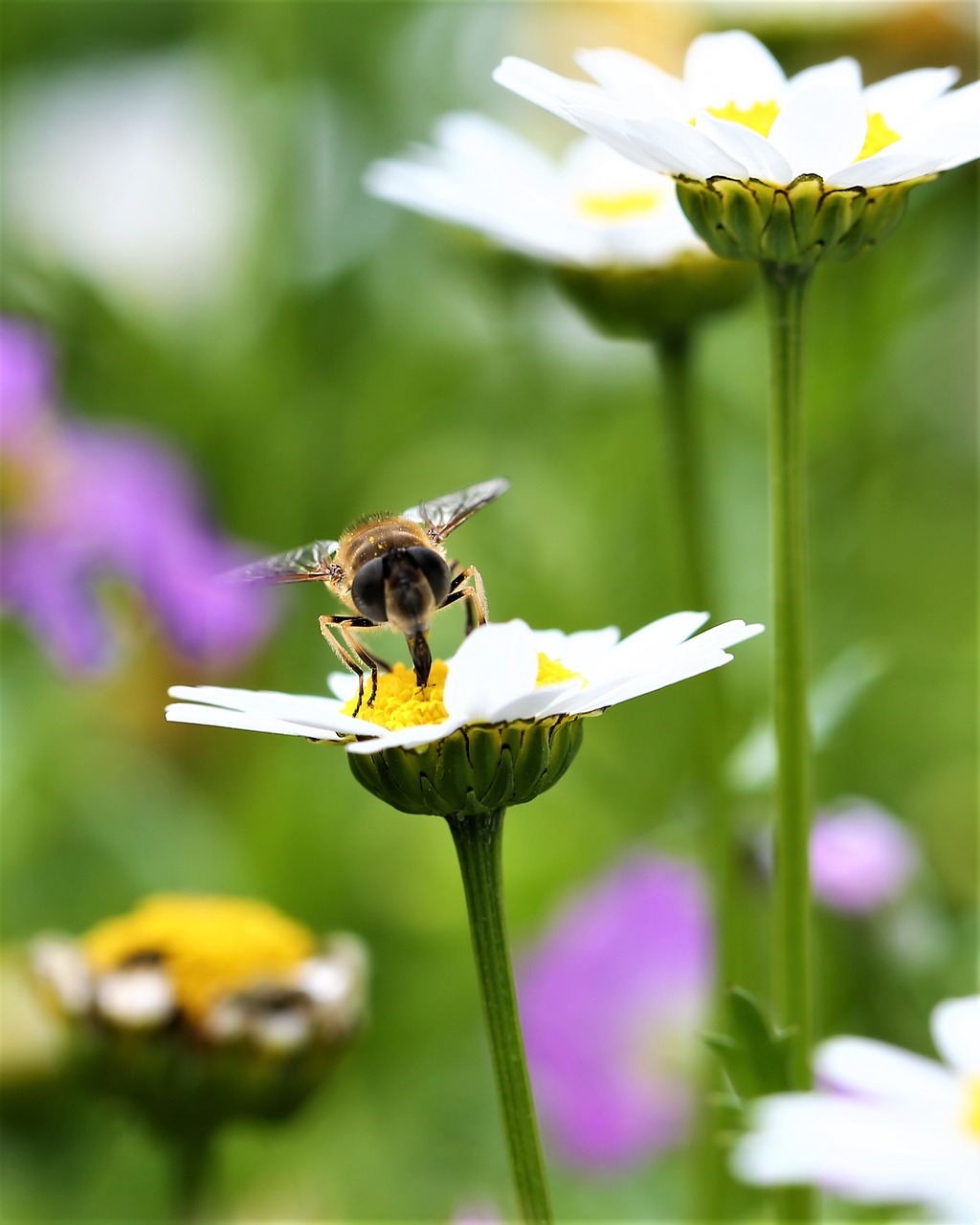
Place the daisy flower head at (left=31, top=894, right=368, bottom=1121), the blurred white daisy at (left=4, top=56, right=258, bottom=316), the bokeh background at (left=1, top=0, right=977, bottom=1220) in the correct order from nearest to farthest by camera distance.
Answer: the daisy flower head at (left=31, top=894, right=368, bottom=1121)
the bokeh background at (left=1, top=0, right=977, bottom=1220)
the blurred white daisy at (left=4, top=56, right=258, bottom=316)

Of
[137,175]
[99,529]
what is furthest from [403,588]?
[137,175]

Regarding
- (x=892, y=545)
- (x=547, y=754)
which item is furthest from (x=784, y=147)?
(x=892, y=545)

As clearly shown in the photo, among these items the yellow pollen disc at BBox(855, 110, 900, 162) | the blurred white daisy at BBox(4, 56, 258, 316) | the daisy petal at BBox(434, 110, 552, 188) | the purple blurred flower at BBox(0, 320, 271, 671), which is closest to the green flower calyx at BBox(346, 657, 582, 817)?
the yellow pollen disc at BBox(855, 110, 900, 162)

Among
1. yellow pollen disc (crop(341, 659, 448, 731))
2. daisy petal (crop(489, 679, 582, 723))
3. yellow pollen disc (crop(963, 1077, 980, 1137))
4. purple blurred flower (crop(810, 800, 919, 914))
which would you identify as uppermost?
purple blurred flower (crop(810, 800, 919, 914))

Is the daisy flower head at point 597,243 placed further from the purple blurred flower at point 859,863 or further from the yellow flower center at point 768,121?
the purple blurred flower at point 859,863

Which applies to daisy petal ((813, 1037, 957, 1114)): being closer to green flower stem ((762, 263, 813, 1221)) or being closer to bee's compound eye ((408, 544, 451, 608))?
green flower stem ((762, 263, 813, 1221))

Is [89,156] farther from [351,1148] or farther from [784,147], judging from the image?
[784,147]
